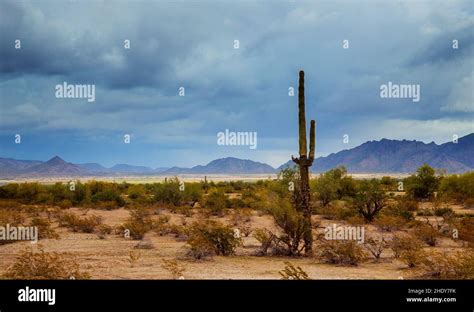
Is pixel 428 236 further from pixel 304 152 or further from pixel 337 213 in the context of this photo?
pixel 337 213

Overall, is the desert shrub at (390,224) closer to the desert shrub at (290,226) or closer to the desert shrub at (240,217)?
the desert shrub at (240,217)

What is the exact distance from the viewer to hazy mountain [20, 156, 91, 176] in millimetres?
169125

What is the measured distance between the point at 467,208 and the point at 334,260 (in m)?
23.7

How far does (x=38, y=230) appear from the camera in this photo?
73.4ft

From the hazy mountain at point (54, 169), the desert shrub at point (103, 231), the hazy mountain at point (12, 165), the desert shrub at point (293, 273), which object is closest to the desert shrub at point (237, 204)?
the desert shrub at point (103, 231)

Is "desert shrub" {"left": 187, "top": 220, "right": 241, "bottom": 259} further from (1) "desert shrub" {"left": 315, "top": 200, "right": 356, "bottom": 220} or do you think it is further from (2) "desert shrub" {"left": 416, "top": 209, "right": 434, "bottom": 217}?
(2) "desert shrub" {"left": 416, "top": 209, "right": 434, "bottom": 217}

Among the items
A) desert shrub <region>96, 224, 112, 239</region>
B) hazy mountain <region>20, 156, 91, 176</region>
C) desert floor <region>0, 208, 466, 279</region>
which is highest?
hazy mountain <region>20, 156, 91, 176</region>

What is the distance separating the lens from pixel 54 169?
175125 mm

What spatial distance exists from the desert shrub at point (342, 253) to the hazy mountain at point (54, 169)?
160017 mm

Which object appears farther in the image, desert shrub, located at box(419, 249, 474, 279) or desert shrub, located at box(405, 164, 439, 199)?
desert shrub, located at box(405, 164, 439, 199)

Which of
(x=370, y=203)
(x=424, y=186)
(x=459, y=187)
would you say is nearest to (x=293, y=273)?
(x=370, y=203)

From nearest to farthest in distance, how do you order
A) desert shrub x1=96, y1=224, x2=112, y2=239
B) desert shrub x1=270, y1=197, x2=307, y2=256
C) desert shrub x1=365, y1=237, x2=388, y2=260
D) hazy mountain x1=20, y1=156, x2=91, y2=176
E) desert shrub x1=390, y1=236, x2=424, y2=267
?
1. desert shrub x1=390, y1=236, x2=424, y2=267
2. desert shrub x1=365, y1=237, x2=388, y2=260
3. desert shrub x1=270, y1=197, x2=307, y2=256
4. desert shrub x1=96, y1=224, x2=112, y2=239
5. hazy mountain x1=20, y1=156, x2=91, y2=176

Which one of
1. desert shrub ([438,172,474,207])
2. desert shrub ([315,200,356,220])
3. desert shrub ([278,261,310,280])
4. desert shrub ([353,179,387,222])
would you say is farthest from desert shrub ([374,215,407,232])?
desert shrub ([438,172,474,207])

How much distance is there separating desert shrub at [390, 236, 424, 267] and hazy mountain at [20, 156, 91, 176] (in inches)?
6316
